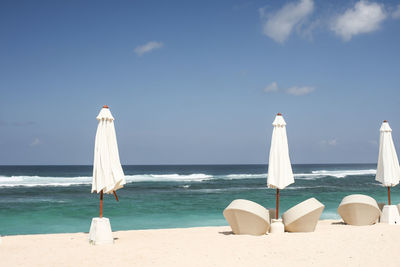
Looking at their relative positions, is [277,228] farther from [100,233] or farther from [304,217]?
[100,233]

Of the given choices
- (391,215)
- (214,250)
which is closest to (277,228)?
(214,250)

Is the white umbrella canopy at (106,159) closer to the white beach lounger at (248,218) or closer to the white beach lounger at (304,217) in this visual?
the white beach lounger at (248,218)

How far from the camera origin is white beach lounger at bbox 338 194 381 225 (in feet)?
35.1

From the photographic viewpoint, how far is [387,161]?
1169 centimetres

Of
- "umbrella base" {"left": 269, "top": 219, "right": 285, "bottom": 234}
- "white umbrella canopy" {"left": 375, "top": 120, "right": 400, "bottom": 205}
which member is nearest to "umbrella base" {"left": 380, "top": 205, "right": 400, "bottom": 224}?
"white umbrella canopy" {"left": 375, "top": 120, "right": 400, "bottom": 205}

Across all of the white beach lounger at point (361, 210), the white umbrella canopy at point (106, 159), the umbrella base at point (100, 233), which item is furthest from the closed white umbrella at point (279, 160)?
the umbrella base at point (100, 233)

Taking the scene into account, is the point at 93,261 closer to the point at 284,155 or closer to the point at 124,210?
the point at 284,155

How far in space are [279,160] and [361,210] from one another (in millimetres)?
2980

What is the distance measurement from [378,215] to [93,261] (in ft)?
25.9

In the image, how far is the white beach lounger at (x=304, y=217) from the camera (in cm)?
952

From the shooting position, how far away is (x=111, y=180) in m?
8.55

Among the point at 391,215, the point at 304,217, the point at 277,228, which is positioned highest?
the point at 304,217

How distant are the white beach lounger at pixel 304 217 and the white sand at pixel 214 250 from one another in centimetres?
33

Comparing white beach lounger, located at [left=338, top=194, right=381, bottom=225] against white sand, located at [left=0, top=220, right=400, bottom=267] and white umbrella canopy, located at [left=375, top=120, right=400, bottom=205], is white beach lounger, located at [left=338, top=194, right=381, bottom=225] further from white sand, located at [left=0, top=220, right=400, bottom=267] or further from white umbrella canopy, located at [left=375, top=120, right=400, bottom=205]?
white umbrella canopy, located at [left=375, top=120, right=400, bottom=205]
